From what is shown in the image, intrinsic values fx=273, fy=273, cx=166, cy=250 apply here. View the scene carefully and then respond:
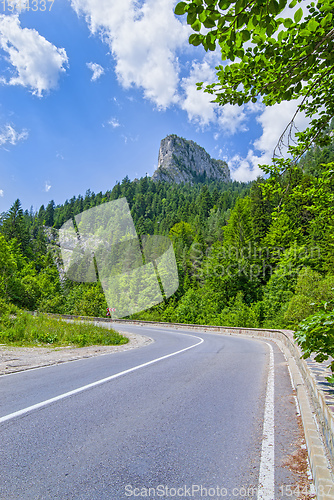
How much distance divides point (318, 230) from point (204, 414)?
149 feet

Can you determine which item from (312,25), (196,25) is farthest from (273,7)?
(312,25)

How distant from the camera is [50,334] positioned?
13812mm

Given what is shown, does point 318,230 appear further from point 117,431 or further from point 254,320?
point 117,431

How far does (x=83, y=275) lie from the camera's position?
3268 inches

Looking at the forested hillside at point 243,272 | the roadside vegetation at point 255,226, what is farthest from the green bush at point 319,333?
the forested hillside at point 243,272

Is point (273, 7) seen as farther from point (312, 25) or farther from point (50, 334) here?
point (50, 334)

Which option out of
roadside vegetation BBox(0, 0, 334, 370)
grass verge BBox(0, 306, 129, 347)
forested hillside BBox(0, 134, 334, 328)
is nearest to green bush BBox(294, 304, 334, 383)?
roadside vegetation BBox(0, 0, 334, 370)

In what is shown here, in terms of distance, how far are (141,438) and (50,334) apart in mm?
12067

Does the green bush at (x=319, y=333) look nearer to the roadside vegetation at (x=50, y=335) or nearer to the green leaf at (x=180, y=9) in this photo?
the green leaf at (x=180, y=9)

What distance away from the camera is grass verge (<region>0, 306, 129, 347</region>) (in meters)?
13.0

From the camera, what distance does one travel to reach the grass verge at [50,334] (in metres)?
13.0

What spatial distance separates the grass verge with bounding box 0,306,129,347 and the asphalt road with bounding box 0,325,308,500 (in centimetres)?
765

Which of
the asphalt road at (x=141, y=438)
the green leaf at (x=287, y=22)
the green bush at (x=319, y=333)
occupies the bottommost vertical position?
the asphalt road at (x=141, y=438)

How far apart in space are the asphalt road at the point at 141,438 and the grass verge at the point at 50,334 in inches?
301
